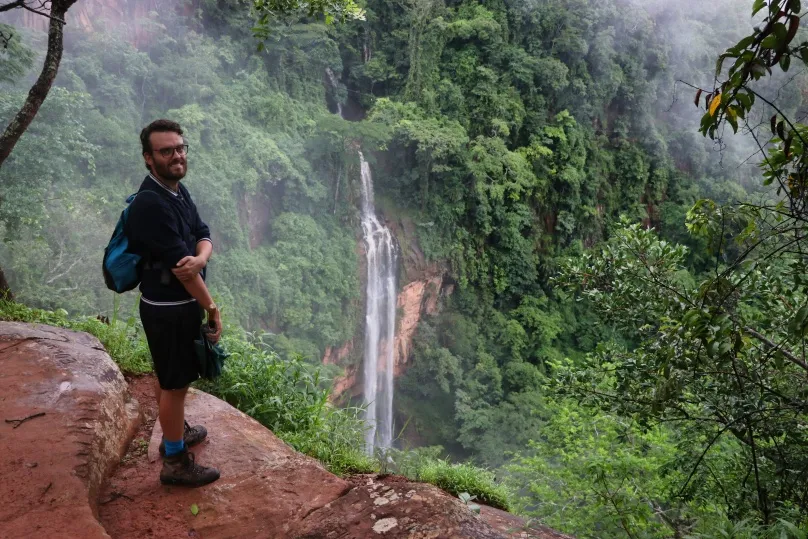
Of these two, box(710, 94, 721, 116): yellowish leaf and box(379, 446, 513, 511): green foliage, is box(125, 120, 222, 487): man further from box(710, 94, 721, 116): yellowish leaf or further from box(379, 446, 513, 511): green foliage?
box(710, 94, 721, 116): yellowish leaf

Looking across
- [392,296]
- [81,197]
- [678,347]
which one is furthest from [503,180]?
[678,347]

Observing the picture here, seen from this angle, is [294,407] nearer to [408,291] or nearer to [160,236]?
[160,236]

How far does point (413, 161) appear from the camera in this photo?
16.1 meters

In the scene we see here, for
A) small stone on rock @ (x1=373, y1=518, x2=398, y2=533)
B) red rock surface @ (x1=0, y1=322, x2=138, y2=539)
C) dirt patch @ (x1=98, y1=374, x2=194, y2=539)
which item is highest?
small stone on rock @ (x1=373, y1=518, x2=398, y2=533)

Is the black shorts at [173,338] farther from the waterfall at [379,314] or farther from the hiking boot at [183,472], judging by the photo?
the waterfall at [379,314]

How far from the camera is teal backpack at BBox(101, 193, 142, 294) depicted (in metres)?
1.96

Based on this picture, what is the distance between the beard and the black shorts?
0.46m

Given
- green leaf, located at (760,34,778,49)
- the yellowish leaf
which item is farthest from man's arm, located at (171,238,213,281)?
green leaf, located at (760,34,778,49)

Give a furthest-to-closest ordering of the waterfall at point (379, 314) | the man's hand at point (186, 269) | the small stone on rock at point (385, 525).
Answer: the waterfall at point (379, 314), the man's hand at point (186, 269), the small stone on rock at point (385, 525)

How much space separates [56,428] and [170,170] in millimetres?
1134

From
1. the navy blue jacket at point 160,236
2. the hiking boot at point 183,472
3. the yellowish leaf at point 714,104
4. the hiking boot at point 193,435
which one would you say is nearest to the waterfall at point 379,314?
the hiking boot at point 193,435

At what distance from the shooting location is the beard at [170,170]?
6.45ft

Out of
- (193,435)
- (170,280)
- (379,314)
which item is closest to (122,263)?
(170,280)

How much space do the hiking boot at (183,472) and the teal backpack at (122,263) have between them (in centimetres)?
68
